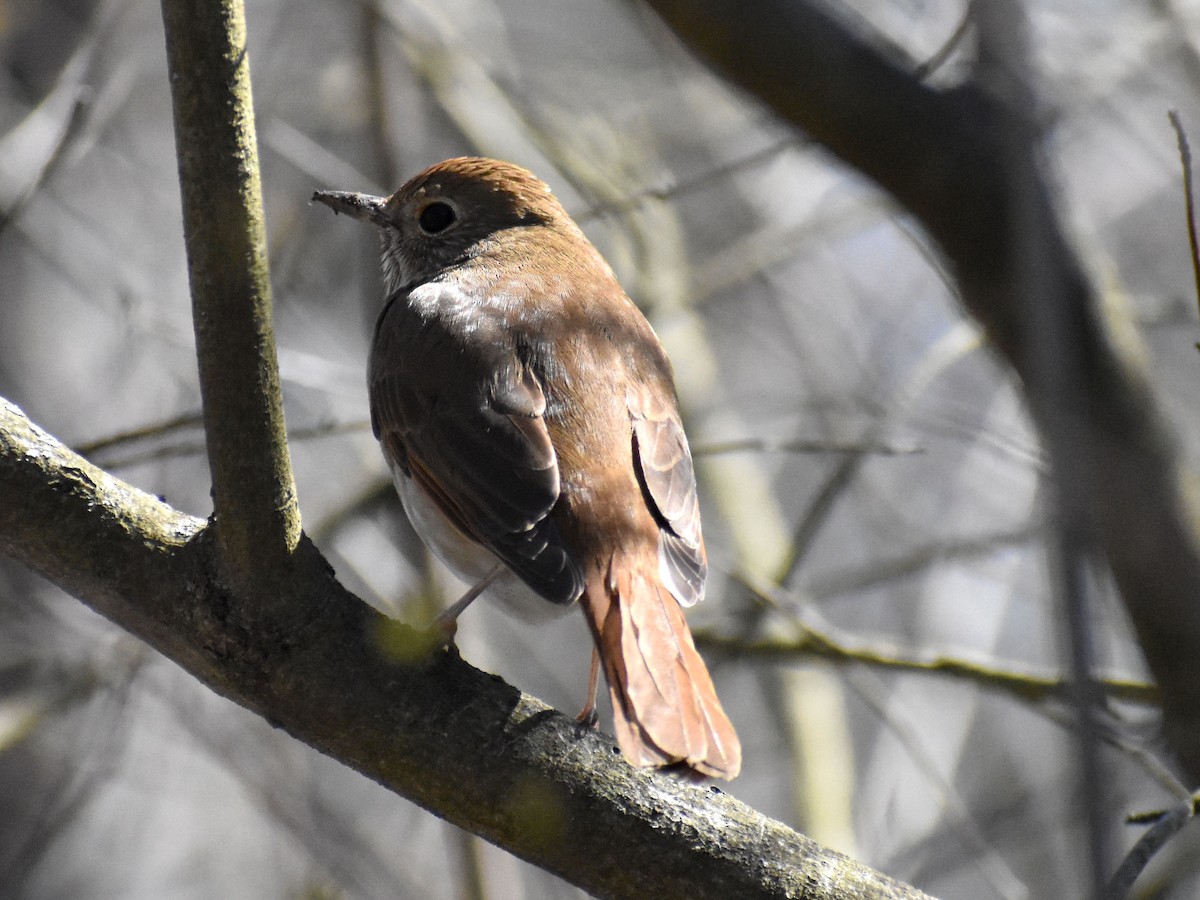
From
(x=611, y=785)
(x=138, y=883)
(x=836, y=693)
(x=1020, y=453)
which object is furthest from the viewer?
(x=138, y=883)

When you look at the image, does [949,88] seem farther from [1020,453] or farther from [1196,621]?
[1196,621]

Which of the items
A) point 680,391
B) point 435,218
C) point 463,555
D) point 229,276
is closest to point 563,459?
point 463,555

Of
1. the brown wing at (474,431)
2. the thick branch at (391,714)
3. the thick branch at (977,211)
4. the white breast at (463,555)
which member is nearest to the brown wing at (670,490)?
the brown wing at (474,431)

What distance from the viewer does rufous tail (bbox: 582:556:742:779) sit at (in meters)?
2.69

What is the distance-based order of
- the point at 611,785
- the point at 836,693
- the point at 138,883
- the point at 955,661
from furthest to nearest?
the point at 138,883 → the point at 836,693 → the point at 955,661 → the point at 611,785

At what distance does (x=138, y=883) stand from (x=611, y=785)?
5.72 metres

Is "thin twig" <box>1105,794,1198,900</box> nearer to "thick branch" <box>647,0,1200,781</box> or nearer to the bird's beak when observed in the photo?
"thick branch" <box>647,0,1200,781</box>

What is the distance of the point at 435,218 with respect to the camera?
4609mm

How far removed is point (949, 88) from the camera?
4621 millimetres

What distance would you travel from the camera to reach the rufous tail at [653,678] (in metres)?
2.69

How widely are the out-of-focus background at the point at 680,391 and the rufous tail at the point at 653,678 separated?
→ 51.8 inches

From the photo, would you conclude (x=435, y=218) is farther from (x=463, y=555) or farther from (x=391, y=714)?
(x=391, y=714)

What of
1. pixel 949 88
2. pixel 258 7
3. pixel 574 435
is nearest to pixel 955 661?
pixel 574 435

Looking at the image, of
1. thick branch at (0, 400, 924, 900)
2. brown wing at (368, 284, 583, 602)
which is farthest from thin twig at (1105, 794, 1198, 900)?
brown wing at (368, 284, 583, 602)
